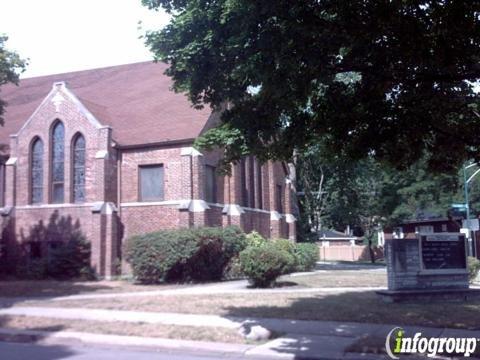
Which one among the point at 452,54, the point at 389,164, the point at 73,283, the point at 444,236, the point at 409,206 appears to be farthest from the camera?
the point at 409,206

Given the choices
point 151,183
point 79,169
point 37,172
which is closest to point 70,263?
point 79,169

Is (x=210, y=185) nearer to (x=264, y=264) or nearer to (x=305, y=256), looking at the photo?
(x=305, y=256)

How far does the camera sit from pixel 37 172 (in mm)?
27500

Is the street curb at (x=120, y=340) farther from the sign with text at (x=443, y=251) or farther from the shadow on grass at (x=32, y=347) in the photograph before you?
the sign with text at (x=443, y=251)

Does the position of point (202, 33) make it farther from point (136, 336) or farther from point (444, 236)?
point (444, 236)

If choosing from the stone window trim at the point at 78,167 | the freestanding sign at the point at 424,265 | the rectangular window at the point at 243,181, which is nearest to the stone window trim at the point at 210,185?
the rectangular window at the point at 243,181

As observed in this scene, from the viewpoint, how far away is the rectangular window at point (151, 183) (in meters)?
26.2

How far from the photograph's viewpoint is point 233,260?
78.7ft

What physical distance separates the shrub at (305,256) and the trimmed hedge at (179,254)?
5639mm

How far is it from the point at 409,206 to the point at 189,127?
28.2 meters

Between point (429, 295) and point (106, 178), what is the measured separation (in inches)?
625

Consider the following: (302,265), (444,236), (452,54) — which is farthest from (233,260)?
(452,54)

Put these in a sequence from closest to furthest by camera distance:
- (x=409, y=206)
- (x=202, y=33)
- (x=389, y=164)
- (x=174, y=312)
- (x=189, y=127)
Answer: (x=202, y=33) < (x=389, y=164) < (x=174, y=312) < (x=189, y=127) < (x=409, y=206)

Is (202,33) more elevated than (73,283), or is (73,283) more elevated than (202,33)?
(202,33)
